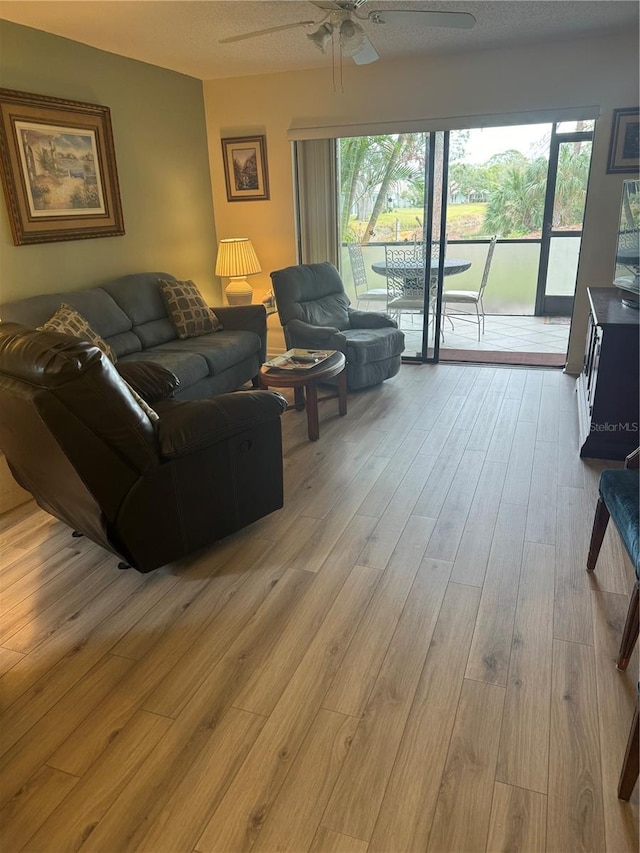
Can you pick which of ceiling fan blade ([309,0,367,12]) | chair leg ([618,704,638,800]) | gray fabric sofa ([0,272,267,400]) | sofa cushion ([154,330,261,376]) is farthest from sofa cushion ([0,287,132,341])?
chair leg ([618,704,638,800])

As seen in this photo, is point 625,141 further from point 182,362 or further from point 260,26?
point 182,362

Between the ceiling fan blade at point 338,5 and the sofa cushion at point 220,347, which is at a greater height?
the ceiling fan blade at point 338,5

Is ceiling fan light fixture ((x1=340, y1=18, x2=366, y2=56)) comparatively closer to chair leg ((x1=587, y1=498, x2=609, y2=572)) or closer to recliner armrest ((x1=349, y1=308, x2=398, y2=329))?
recliner armrest ((x1=349, y1=308, x2=398, y2=329))

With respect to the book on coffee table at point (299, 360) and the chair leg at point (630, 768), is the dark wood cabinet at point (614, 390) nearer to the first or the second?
the book on coffee table at point (299, 360)

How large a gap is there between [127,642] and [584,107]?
462cm

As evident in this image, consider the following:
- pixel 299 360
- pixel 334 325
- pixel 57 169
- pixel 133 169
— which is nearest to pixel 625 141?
pixel 334 325

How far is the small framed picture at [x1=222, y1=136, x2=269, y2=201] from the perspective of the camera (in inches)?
201

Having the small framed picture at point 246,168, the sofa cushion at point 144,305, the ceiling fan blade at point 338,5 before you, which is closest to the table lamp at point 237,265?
the small framed picture at point 246,168

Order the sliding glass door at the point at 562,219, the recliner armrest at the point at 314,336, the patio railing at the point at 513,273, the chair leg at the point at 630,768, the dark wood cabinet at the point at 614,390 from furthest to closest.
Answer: the patio railing at the point at 513,273 < the sliding glass door at the point at 562,219 < the recliner armrest at the point at 314,336 < the dark wood cabinet at the point at 614,390 < the chair leg at the point at 630,768

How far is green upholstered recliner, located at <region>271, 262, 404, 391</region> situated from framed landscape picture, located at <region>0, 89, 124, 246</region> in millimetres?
1401

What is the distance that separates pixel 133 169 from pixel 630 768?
4.74 metres

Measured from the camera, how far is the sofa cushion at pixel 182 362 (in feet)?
12.1

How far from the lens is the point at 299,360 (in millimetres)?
3723

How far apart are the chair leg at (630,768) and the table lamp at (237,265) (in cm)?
445
